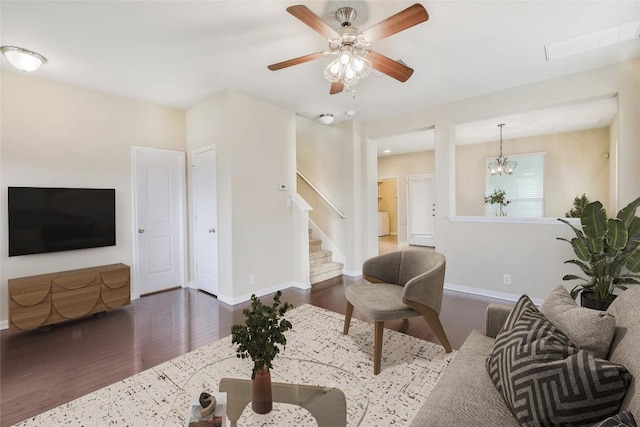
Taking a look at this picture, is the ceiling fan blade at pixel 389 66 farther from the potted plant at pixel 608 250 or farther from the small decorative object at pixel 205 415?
the small decorative object at pixel 205 415

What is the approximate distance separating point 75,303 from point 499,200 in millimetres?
7832

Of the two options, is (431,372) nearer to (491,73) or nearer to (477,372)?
(477,372)

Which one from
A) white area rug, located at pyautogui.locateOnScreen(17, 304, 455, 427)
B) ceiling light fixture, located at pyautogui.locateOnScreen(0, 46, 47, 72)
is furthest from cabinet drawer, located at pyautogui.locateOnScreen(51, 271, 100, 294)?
ceiling light fixture, located at pyautogui.locateOnScreen(0, 46, 47, 72)

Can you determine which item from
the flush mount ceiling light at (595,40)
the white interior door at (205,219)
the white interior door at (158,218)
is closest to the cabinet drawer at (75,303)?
the white interior door at (158,218)

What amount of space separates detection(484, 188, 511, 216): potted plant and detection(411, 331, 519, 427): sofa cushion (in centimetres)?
642

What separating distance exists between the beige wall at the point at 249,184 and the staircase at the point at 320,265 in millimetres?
454

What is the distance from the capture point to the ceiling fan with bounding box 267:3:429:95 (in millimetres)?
1898

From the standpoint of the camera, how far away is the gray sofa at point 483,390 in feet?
3.43

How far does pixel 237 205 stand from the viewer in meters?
3.95

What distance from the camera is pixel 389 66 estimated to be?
252cm

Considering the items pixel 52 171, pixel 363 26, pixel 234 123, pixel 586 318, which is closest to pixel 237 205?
pixel 234 123

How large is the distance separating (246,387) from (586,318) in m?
1.57

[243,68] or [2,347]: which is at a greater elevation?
[243,68]

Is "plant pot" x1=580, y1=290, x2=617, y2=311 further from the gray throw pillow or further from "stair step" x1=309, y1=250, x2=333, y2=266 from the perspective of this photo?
"stair step" x1=309, y1=250, x2=333, y2=266
